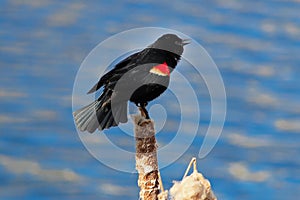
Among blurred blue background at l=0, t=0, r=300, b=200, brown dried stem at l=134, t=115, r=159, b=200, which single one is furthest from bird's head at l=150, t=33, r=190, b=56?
blurred blue background at l=0, t=0, r=300, b=200

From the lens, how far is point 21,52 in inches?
248

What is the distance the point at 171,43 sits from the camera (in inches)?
85.8

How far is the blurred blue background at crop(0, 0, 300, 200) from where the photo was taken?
16.8ft

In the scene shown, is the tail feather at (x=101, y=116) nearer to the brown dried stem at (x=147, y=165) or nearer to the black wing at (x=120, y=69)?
the black wing at (x=120, y=69)

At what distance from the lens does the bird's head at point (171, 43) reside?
2.17 m

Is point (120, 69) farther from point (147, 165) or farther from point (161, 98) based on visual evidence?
point (161, 98)

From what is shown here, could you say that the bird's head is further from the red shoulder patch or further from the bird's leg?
the bird's leg

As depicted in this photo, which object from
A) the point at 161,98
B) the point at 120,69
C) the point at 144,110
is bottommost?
the point at 144,110

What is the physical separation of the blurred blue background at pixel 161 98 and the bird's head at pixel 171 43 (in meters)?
2.30

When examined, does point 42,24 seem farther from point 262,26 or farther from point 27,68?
point 262,26

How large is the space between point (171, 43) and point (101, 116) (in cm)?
23

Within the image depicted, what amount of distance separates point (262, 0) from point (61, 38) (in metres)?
1.55

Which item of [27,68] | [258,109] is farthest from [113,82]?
[27,68]

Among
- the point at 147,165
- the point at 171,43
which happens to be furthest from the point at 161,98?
the point at 147,165
